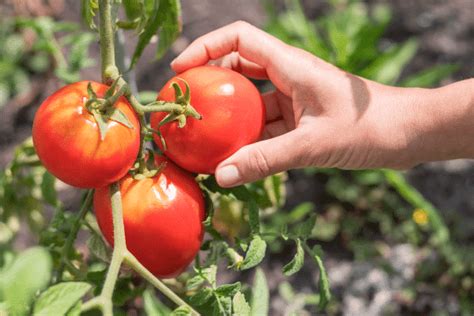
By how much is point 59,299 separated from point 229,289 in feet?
0.99

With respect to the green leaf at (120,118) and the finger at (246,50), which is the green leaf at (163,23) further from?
the green leaf at (120,118)

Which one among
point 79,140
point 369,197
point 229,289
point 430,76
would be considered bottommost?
point 369,197

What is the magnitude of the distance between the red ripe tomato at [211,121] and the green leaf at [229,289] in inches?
Result: 8.7

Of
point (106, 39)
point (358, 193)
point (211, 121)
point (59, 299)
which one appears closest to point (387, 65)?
point (358, 193)

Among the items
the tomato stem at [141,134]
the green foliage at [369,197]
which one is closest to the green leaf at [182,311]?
the tomato stem at [141,134]

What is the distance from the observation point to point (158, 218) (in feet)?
3.33

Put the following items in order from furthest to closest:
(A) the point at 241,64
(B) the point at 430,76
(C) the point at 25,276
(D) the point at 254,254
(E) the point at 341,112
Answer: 1. (B) the point at 430,76
2. (A) the point at 241,64
3. (E) the point at 341,112
4. (D) the point at 254,254
5. (C) the point at 25,276

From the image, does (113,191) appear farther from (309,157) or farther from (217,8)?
(217,8)

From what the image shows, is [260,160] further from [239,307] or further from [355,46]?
[355,46]

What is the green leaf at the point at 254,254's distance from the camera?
0.97 metres

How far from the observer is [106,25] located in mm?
925

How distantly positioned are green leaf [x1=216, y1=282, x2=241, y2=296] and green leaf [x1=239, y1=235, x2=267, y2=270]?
0.05m

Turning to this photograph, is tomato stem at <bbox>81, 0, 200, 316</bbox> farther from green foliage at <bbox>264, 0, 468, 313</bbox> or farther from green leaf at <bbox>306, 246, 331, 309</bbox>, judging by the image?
green foliage at <bbox>264, 0, 468, 313</bbox>

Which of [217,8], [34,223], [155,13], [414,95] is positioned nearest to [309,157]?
[414,95]
